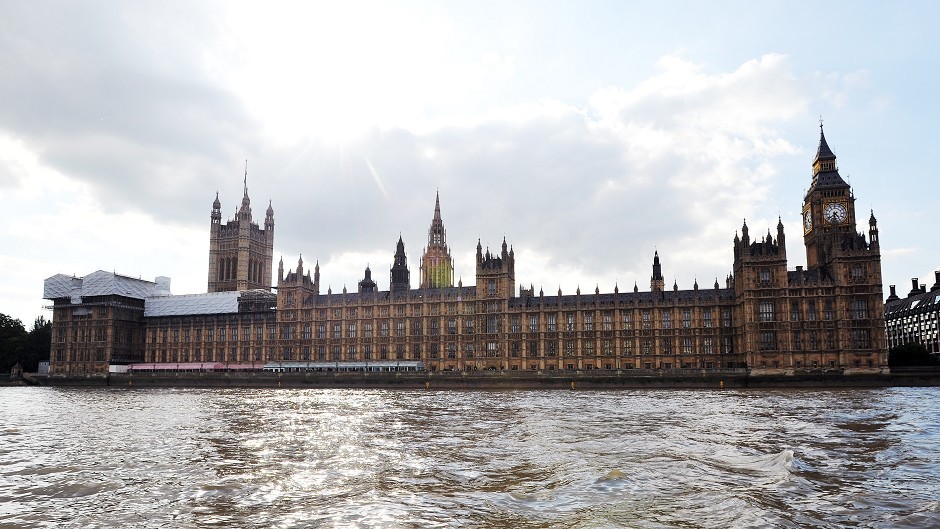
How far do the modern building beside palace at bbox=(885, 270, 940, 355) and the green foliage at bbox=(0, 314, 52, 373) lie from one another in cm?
17435

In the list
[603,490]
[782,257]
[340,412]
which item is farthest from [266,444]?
[782,257]

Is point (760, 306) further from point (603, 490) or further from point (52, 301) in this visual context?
point (52, 301)

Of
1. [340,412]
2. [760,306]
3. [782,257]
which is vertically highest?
[782,257]

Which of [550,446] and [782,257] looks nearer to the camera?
[550,446]

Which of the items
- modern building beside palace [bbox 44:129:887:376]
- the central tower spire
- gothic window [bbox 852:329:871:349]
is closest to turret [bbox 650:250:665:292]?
modern building beside palace [bbox 44:129:887:376]

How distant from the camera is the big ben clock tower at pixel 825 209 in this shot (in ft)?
347

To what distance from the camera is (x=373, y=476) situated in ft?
62.5

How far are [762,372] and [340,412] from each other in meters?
64.4

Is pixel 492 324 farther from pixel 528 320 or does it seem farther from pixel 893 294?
pixel 893 294

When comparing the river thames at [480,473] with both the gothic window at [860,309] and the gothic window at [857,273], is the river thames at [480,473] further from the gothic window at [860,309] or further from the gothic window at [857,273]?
the gothic window at [857,273]

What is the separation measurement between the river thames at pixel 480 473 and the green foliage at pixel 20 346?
115 metres

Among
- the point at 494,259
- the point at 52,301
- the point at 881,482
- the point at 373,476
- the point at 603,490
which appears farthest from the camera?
the point at 52,301

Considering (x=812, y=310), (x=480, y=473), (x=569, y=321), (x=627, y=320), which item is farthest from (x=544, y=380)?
(x=480, y=473)

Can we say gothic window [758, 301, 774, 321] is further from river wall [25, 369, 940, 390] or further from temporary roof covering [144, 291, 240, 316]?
temporary roof covering [144, 291, 240, 316]
